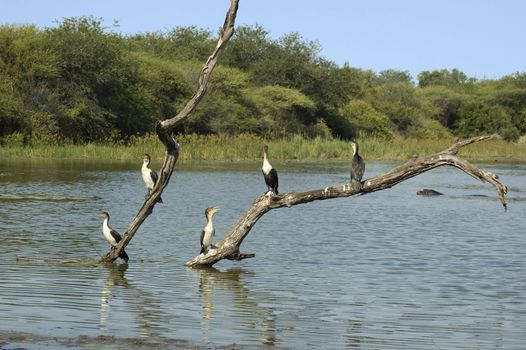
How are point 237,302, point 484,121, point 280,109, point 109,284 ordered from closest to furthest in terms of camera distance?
point 237,302
point 109,284
point 280,109
point 484,121

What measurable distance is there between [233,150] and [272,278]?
33.6 meters

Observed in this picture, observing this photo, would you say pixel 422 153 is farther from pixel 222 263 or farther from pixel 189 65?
pixel 222 263

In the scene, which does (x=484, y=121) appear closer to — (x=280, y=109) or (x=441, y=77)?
(x=280, y=109)

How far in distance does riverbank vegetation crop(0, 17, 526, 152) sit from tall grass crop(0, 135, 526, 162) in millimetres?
74

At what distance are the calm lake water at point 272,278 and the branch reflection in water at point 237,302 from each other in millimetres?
22

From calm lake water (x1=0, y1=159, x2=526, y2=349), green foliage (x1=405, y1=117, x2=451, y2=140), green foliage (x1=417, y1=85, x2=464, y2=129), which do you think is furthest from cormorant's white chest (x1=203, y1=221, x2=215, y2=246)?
green foliage (x1=417, y1=85, x2=464, y2=129)

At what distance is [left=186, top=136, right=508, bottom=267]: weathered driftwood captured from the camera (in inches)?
459

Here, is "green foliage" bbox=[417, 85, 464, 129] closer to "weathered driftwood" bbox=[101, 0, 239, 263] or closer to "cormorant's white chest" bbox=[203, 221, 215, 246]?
"cormorant's white chest" bbox=[203, 221, 215, 246]

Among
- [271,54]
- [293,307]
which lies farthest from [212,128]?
[293,307]

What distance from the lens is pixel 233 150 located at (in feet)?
153

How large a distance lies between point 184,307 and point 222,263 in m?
3.69

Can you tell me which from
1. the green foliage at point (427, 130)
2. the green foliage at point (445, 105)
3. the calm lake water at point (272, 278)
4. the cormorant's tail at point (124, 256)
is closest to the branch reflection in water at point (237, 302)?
the calm lake water at point (272, 278)

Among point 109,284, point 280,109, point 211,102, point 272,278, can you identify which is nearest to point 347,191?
point 272,278

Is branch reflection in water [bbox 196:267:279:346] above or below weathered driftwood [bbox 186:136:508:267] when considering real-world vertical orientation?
below
